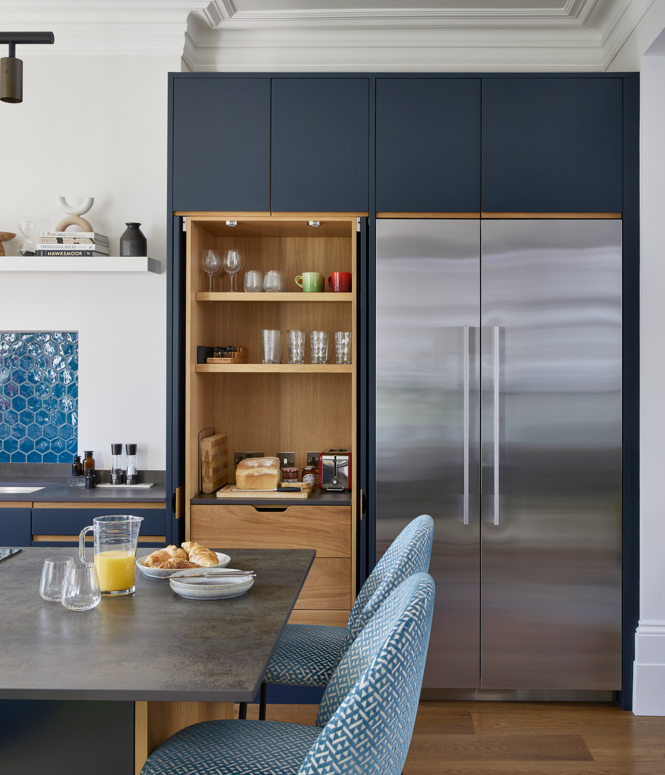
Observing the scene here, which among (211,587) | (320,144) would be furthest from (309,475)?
(211,587)

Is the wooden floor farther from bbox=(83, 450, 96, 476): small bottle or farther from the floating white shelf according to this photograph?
the floating white shelf

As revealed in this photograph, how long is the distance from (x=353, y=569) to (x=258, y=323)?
129 cm

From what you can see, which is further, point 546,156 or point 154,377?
point 154,377

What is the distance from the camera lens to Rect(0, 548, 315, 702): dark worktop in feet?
3.71

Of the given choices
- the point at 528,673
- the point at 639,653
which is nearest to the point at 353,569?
the point at 528,673

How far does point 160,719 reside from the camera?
142cm

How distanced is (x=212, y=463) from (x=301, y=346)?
67 cm

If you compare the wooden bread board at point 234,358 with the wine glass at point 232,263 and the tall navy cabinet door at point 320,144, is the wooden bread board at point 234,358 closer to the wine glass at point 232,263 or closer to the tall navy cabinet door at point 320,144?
the wine glass at point 232,263

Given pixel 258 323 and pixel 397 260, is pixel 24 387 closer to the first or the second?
pixel 258 323

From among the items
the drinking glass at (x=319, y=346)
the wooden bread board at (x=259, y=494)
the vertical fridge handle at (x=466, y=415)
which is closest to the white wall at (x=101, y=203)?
the wooden bread board at (x=259, y=494)

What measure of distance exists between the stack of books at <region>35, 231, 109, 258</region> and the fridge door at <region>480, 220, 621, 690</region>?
1.81 metres

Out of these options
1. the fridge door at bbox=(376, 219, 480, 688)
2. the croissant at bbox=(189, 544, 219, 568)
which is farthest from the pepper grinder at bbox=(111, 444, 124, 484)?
the croissant at bbox=(189, 544, 219, 568)

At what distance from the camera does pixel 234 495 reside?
9.79 feet

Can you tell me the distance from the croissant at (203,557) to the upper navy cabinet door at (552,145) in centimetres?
188
